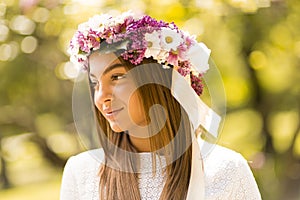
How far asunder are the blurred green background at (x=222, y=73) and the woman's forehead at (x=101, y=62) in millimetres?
1349

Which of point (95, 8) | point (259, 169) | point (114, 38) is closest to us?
point (114, 38)

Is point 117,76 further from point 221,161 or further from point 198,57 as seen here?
point 221,161

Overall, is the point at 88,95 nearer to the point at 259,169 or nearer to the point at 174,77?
the point at 174,77

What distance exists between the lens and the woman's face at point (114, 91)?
5.83 ft

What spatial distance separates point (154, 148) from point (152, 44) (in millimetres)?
268

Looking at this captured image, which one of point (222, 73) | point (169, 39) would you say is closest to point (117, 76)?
point (169, 39)

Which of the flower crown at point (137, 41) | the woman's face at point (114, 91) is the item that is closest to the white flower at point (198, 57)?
the flower crown at point (137, 41)

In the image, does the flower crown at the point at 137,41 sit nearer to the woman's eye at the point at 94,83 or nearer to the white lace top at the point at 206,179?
the woman's eye at the point at 94,83

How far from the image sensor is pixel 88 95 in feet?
6.52

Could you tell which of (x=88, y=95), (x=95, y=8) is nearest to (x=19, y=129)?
(x=95, y=8)

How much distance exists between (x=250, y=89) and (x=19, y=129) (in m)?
1.06

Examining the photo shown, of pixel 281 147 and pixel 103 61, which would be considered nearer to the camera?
pixel 103 61

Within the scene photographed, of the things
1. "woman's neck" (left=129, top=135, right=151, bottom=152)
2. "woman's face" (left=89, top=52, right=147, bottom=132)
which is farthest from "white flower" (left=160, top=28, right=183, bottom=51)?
"woman's neck" (left=129, top=135, right=151, bottom=152)

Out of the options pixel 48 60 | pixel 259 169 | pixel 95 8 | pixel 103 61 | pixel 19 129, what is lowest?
pixel 259 169
